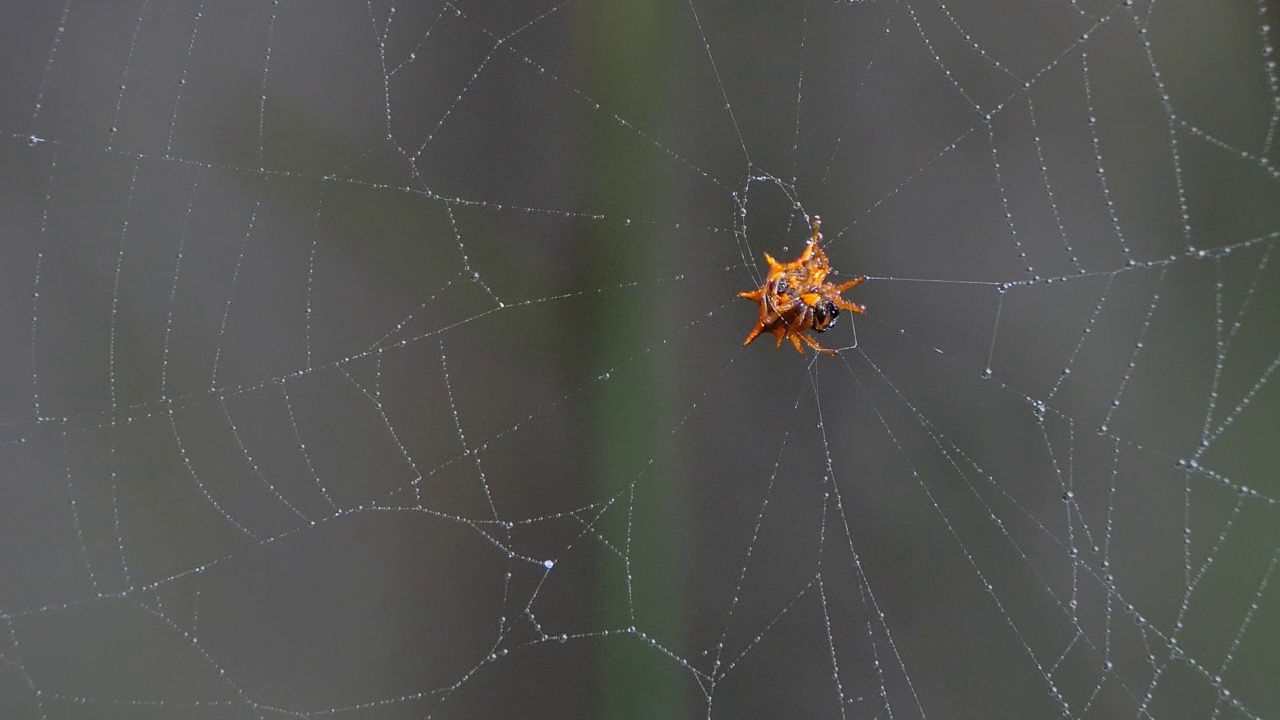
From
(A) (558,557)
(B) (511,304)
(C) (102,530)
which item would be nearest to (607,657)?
(A) (558,557)

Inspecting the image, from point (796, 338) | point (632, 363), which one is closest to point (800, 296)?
point (796, 338)

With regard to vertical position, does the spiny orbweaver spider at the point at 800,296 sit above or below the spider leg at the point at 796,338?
above

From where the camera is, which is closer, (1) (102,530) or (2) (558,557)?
(1) (102,530)

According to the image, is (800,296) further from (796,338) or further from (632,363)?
(632,363)

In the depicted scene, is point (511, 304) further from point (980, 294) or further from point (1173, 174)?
point (1173, 174)
